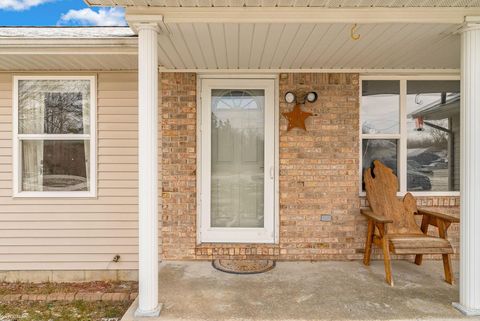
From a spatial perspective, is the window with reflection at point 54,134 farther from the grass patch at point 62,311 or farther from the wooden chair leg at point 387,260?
the wooden chair leg at point 387,260

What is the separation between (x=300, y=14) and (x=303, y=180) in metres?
2.10

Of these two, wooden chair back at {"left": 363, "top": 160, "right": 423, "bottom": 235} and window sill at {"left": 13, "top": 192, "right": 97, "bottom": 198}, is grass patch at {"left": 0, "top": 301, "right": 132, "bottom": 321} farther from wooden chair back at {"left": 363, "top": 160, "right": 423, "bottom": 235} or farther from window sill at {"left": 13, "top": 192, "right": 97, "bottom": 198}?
wooden chair back at {"left": 363, "top": 160, "right": 423, "bottom": 235}

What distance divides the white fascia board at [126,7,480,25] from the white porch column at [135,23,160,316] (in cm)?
17

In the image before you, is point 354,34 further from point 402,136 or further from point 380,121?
point 402,136

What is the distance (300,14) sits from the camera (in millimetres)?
2760

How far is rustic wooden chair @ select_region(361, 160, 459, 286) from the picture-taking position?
11.4 feet

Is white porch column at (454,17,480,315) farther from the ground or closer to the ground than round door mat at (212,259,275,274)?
farther from the ground

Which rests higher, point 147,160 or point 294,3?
point 294,3

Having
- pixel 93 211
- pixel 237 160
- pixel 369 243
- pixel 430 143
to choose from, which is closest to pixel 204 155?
pixel 237 160

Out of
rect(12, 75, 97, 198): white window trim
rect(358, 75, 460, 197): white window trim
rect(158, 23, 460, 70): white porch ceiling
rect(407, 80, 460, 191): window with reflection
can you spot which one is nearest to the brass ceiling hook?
rect(158, 23, 460, 70): white porch ceiling

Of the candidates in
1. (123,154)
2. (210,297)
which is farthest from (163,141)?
(210,297)

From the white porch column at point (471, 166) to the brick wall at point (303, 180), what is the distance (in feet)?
4.68

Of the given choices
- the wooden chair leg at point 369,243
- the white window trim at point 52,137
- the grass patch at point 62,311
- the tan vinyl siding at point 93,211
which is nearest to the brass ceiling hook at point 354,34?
the wooden chair leg at point 369,243

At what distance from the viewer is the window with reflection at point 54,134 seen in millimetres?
4238
